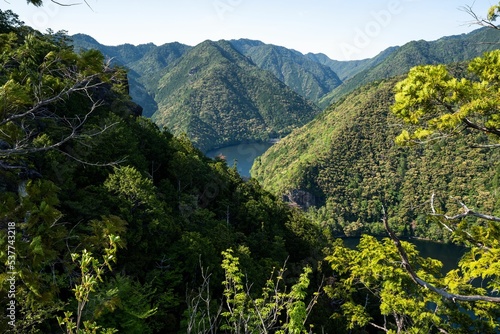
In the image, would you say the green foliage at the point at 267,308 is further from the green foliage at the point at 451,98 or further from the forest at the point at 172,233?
the green foliage at the point at 451,98

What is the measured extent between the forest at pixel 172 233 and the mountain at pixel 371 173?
270ft

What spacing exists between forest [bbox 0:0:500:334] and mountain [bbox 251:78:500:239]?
8219cm

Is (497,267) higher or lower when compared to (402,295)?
higher

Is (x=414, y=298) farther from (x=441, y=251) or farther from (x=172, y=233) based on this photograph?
(x=441, y=251)

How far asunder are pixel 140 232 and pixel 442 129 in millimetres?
19929

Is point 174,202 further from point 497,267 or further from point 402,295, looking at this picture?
point 497,267

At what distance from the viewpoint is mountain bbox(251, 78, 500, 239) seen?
128500 millimetres

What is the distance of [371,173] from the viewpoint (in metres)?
154

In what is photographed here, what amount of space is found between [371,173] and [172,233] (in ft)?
471

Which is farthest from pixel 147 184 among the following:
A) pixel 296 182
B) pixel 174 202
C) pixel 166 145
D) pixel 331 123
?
pixel 331 123

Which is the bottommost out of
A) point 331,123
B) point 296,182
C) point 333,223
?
point 333,223

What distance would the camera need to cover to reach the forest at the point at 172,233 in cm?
479

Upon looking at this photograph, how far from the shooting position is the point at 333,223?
126m

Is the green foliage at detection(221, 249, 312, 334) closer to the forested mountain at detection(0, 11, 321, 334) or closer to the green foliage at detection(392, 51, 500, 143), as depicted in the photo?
the forested mountain at detection(0, 11, 321, 334)
